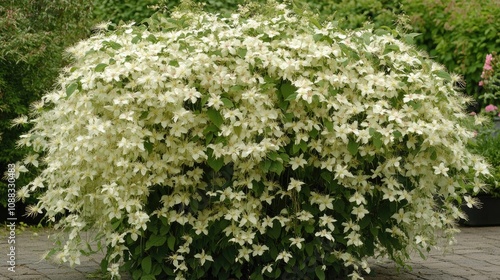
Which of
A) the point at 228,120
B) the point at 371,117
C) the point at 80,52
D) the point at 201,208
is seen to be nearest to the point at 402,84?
the point at 371,117

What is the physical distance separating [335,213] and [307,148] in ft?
1.29

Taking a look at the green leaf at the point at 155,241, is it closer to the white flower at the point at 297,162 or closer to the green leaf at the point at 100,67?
the white flower at the point at 297,162

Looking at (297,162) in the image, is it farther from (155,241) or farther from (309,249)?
(155,241)

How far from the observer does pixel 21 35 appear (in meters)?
7.05

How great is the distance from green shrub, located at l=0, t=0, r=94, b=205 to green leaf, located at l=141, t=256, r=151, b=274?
2.53 meters

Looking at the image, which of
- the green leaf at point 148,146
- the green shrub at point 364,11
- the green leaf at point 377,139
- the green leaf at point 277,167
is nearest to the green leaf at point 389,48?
the green leaf at point 377,139

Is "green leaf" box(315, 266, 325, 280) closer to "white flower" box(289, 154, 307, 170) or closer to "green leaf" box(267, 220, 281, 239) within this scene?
"green leaf" box(267, 220, 281, 239)

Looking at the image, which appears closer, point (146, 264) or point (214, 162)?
point (214, 162)

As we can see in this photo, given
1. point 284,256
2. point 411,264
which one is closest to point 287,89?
point 284,256

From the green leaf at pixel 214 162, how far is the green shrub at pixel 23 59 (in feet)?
9.01

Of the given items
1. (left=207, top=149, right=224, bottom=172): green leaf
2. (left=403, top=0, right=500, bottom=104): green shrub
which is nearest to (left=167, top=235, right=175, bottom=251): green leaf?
(left=207, top=149, right=224, bottom=172): green leaf

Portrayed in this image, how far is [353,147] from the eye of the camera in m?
4.59

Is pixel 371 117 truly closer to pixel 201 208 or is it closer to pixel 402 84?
pixel 402 84

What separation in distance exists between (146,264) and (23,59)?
9.04 feet
